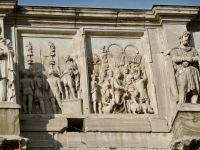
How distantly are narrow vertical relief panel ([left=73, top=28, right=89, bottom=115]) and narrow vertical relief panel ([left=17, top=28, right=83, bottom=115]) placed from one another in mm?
26

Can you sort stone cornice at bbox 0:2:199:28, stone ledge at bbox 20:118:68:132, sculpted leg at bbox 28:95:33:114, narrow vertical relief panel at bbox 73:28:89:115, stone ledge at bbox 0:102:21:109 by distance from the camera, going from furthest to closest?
stone cornice at bbox 0:2:199:28 < narrow vertical relief panel at bbox 73:28:89:115 < sculpted leg at bbox 28:95:33:114 < stone ledge at bbox 20:118:68:132 < stone ledge at bbox 0:102:21:109

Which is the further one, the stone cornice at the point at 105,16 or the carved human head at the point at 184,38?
the stone cornice at the point at 105,16

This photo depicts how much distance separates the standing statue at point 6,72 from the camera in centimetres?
1578

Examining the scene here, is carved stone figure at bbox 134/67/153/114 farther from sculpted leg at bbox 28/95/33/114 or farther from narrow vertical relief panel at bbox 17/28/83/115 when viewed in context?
sculpted leg at bbox 28/95/33/114

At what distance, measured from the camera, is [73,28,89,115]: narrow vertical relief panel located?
1654 centimetres

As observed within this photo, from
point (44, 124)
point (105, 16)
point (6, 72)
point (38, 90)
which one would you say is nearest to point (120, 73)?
point (105, 16)

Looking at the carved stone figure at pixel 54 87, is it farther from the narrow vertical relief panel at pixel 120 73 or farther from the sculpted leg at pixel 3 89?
the sculpted leg at pixel 3 89

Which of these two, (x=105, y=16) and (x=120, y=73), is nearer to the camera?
(x=120, y=73)

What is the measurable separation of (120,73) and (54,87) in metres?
1.41

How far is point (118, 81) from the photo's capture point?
1695 cm

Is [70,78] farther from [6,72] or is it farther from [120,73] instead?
[6,72]

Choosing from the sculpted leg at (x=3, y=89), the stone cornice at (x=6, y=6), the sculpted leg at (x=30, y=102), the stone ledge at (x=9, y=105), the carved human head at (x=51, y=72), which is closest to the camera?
the stone ledge at (x=9, y=105)

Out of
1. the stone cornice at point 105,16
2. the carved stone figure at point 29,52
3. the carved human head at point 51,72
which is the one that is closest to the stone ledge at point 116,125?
the carved human head at point 51,72

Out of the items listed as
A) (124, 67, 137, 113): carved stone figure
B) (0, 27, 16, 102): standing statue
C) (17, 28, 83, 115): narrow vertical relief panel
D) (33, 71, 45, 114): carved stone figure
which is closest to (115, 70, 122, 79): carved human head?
(124, 67, 137, 113): carved stone figure
